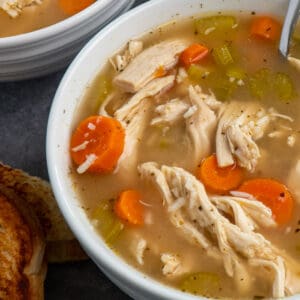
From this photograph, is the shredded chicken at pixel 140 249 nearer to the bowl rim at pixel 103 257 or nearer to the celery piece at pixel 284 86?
the bowl rim at pixel 103 257

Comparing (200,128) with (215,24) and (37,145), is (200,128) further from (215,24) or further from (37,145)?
(37,145)

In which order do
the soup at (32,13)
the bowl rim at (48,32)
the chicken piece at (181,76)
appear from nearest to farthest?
1. the chicken piece at (181,76)
2. the bowl rim at (48,32)
3. the soup at (32,13)

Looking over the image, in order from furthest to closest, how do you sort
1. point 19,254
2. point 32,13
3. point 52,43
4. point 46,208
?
point 32,13 → point 52,43 → point 46,208 → point 19,254

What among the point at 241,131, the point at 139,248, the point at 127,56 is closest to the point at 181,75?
the point at 127,56

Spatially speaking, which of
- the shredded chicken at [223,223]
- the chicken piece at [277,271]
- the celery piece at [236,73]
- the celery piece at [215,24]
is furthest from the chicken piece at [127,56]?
the chicken piece at [277,271]

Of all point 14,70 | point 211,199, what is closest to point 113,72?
point 14,70

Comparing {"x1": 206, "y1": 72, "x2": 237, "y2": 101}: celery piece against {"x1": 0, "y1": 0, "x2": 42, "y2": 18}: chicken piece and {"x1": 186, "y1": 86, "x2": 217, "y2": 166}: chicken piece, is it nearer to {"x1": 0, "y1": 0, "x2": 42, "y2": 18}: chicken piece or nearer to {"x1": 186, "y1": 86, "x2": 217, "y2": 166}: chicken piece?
{"x1": 186, "y1": 86, "x2": 217, "y2": 166}: chicken piece

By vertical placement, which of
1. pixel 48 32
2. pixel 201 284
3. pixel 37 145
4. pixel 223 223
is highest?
pixel 48 32
